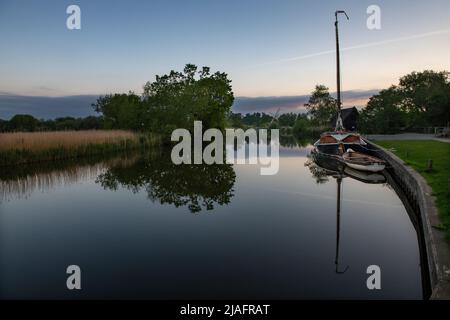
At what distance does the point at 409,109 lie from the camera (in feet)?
182

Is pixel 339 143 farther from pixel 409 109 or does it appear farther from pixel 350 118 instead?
pixel 409 109

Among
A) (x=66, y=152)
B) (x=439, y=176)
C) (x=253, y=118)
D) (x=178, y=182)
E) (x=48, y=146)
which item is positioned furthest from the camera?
(x=253, y=118)

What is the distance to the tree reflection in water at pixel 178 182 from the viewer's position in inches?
512

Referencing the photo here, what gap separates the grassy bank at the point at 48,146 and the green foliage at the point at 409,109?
35.0 m

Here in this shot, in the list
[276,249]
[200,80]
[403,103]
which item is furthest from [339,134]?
[403,103]

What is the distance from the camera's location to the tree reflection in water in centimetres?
1302

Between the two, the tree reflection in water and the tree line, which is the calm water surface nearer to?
the tree reflection in water

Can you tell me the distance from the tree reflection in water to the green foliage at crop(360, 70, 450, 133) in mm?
30613

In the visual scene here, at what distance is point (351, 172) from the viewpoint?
19.0 m

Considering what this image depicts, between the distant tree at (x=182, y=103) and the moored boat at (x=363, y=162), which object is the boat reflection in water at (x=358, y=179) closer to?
the moored boat at (x=363, y=162)

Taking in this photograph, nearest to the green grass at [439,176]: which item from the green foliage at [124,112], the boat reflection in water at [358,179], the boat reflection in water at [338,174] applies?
the boat reflection in water at [358,179]

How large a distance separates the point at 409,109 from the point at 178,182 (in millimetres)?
52011

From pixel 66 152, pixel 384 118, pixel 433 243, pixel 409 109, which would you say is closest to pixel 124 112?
pixel 66 152

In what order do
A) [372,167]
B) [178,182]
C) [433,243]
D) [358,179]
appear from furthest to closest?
[372,167]
[358,179]
[178,182]
[433,243]
